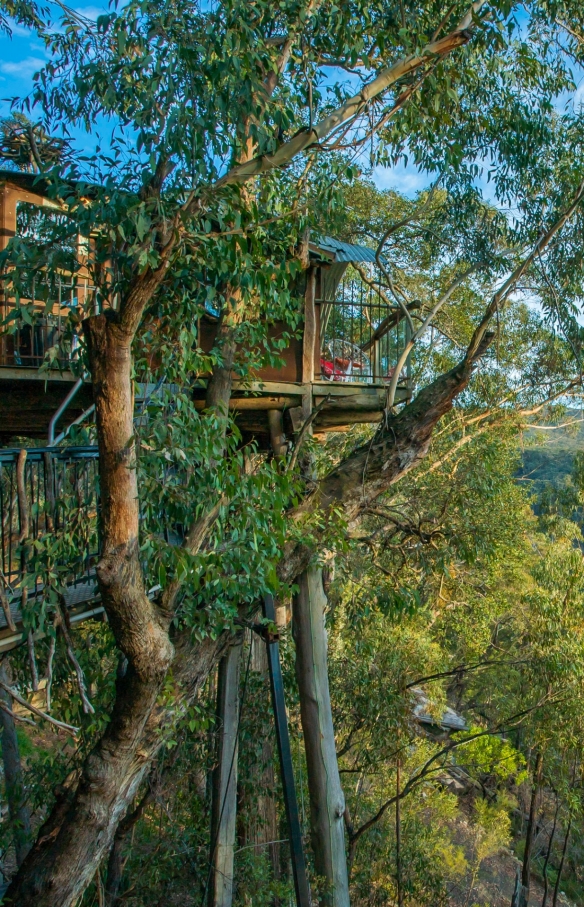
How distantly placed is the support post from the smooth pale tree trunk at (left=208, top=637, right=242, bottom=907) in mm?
590

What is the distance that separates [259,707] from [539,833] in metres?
13.7

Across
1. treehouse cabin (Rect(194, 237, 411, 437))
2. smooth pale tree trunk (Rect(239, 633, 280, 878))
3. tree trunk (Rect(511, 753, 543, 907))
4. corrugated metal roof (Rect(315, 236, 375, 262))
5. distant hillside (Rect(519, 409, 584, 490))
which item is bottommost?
tree trunk (Rect(511, 753, 543, 907))

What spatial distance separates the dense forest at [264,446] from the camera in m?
3.86

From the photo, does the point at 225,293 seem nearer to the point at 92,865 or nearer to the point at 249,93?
the point at 249,93

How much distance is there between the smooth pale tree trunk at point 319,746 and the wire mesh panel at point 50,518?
2596 mm

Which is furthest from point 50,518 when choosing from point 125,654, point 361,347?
point 361,347

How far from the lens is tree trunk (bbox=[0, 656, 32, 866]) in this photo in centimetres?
664

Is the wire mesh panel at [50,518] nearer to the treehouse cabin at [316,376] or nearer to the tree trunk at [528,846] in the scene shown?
the treehouse cabin at [316,376]

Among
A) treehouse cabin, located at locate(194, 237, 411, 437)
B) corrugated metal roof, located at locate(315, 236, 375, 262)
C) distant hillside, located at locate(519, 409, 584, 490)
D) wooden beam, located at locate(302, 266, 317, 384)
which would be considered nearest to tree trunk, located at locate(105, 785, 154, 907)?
treehouse cabin, located at locate(194, 237, 411, 437)

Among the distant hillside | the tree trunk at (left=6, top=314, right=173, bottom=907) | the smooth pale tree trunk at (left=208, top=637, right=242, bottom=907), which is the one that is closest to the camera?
the tree trunk at (left=6, top=314, right=173, bottom=907)

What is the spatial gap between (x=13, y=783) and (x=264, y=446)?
209 inches

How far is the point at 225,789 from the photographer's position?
648cm

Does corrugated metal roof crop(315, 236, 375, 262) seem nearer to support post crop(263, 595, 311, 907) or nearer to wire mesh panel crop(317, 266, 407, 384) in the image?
wire mesh panel crop(317, 266, 407, 384)

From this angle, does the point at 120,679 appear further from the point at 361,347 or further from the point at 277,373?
the point at 361,347
